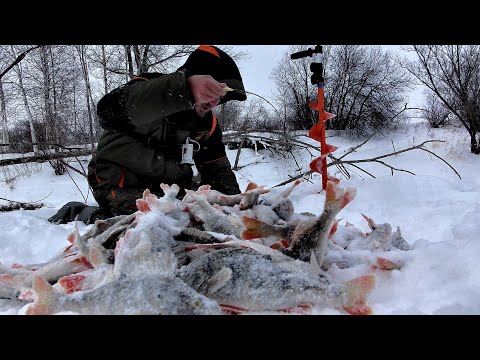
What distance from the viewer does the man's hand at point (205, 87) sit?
1.81m

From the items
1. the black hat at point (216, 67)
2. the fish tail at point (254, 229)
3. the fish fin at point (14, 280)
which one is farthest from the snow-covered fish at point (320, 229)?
the black hat at point (216, 67)

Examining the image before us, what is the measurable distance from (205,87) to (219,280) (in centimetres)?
129

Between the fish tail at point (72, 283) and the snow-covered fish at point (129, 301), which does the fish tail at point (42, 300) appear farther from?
the fish tail at point (72, 283)

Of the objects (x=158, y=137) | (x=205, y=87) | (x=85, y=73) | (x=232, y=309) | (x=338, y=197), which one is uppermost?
(x=85, y=73)

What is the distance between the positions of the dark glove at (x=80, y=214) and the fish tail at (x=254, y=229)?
1.76 meters

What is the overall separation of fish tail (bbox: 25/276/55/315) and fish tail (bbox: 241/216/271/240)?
21.5 inches

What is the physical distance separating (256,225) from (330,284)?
0.33 m

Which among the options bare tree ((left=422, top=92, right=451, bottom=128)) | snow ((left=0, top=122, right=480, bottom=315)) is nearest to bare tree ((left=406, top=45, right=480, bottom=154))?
bare tree ((left=422, top=92, right=451, bottom=128))

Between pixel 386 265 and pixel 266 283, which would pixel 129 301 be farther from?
pixel 386 265

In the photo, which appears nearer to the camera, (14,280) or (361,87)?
(14,280)

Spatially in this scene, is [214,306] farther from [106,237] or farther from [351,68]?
[351,68]

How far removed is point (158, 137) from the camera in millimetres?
2576

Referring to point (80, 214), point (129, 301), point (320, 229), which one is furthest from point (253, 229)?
point (80, 214)

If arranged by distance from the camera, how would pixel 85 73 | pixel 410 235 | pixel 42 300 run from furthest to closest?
pixel 85 73 < pixel 410 235 < pixel 42 300
